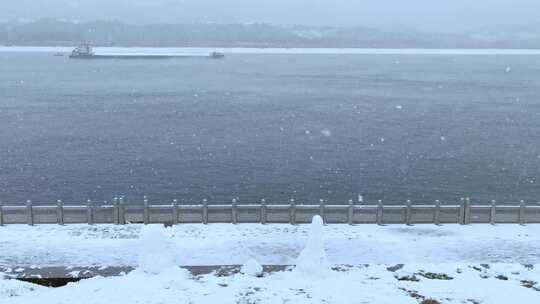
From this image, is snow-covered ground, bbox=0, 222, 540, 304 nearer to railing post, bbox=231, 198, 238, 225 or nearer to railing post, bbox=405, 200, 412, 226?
railing post, bbox=231, 198, 238, 225

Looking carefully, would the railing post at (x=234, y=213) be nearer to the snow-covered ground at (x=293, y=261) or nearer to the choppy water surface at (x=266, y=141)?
the snow-covered ground at (x=293, y=261)

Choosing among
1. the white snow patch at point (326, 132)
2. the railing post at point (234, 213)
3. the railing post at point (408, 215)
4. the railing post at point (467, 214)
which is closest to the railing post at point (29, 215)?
the railing post at point (234, 213)

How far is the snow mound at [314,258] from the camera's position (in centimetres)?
2020

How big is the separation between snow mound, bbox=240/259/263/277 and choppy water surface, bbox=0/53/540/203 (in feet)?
81.4

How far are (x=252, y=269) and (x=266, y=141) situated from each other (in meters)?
48.3

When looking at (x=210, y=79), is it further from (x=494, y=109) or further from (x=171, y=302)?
(x=171, y=302)

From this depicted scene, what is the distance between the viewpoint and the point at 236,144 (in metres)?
66.9

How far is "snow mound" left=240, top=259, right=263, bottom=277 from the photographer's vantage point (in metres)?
20.6

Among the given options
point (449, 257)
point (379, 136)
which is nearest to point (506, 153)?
point (379, 136)

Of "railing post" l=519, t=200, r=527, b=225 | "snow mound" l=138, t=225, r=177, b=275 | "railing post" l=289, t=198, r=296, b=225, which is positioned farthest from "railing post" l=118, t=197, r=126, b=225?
"railing post" l=519, t=200, r=527, b=225

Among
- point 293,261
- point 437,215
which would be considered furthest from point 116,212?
point 437,215

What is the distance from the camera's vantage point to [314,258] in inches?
797

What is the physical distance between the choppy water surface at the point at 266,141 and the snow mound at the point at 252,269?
24.8 metres

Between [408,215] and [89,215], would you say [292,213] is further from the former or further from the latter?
[89,215]
